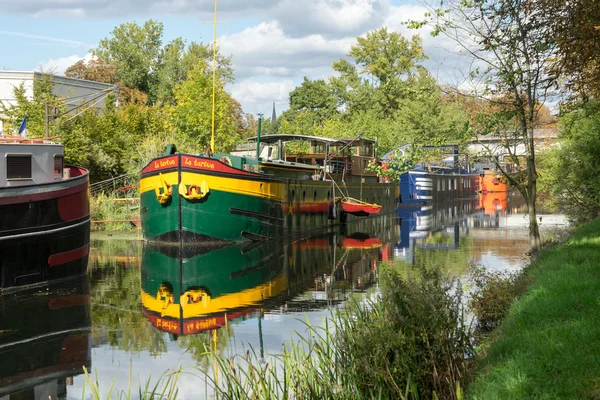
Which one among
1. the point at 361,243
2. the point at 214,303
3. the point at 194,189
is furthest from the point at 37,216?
the point at 361,243

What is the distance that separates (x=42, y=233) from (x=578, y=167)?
54.7 ft

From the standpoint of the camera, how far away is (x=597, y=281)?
1072 cm

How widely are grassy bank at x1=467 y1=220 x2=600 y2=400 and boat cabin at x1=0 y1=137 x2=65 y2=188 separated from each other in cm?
1147

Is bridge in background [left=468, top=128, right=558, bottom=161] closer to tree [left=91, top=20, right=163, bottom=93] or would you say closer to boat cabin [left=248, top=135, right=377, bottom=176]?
boat cabin [left=248, top=135, right=377, bottom=176]

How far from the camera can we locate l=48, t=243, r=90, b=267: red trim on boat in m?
18.3

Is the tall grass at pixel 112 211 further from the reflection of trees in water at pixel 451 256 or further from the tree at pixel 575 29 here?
the tree at pixel 575 29

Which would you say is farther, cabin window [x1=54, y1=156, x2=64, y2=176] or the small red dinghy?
the small red dinghy

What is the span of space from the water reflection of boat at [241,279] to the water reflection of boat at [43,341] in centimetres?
150

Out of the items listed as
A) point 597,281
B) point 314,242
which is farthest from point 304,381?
point 314,242

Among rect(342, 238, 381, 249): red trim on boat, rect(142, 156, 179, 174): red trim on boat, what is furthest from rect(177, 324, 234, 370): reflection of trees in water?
rect(342, 238, 381, 249): red trim on boat

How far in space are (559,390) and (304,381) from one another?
2.37 meters

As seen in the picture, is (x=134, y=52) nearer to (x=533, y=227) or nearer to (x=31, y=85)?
(x=31, y=85)

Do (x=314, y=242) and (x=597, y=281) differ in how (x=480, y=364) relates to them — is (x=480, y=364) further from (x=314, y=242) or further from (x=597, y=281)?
(x=314, y=242)

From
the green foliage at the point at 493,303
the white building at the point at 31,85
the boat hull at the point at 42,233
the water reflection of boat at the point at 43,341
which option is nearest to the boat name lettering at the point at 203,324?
the water reflection of boat at the point at 43,341
